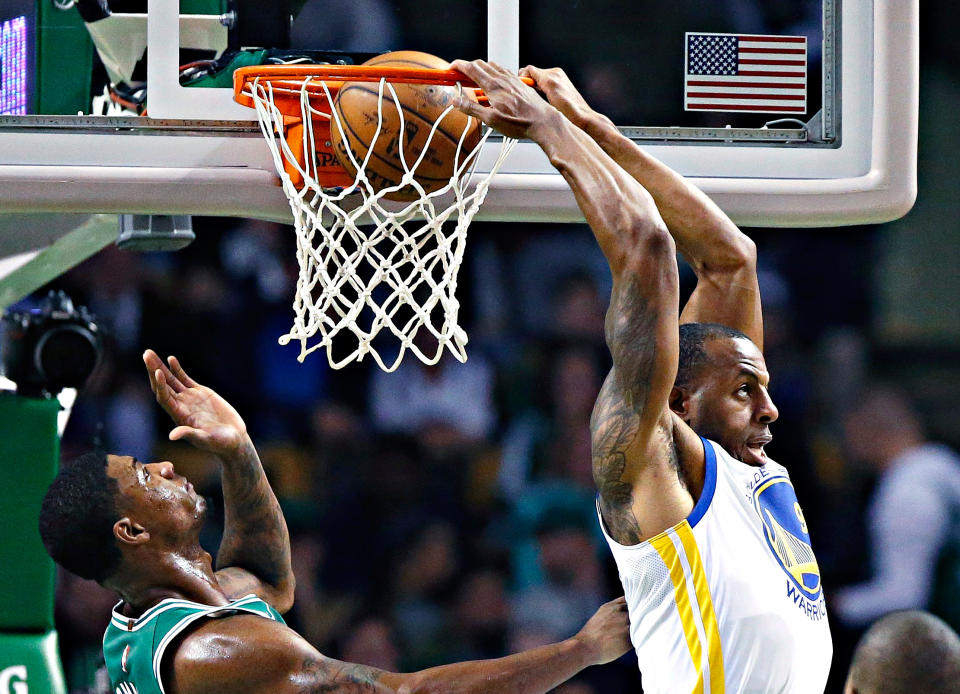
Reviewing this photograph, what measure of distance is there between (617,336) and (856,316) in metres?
3.61

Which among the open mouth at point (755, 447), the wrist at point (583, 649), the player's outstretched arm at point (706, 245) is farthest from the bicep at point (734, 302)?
the wrist at point (583, 649)

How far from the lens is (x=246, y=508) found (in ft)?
10.4

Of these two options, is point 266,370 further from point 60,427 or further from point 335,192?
point 335,192

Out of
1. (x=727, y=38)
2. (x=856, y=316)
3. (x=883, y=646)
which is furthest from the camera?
(x=856, y=316)

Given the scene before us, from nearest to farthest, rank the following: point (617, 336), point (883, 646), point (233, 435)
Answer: point (883, 646) < point (617, 336) < point (233, 435)

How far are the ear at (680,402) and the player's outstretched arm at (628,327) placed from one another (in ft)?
0.84

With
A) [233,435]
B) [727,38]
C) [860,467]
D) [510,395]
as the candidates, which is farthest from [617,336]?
[860,467]

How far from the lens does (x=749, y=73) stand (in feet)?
11.4

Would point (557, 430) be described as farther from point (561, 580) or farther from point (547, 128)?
point (547, 128)

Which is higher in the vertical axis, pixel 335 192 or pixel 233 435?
pixel 335 192

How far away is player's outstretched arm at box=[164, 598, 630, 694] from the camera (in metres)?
2.52

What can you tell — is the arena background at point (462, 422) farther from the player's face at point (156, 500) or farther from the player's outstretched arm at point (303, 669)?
the player's outstretched arm at point (303, 669)

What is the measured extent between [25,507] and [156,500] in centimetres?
215

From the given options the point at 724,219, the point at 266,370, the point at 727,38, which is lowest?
the point at 266,370
